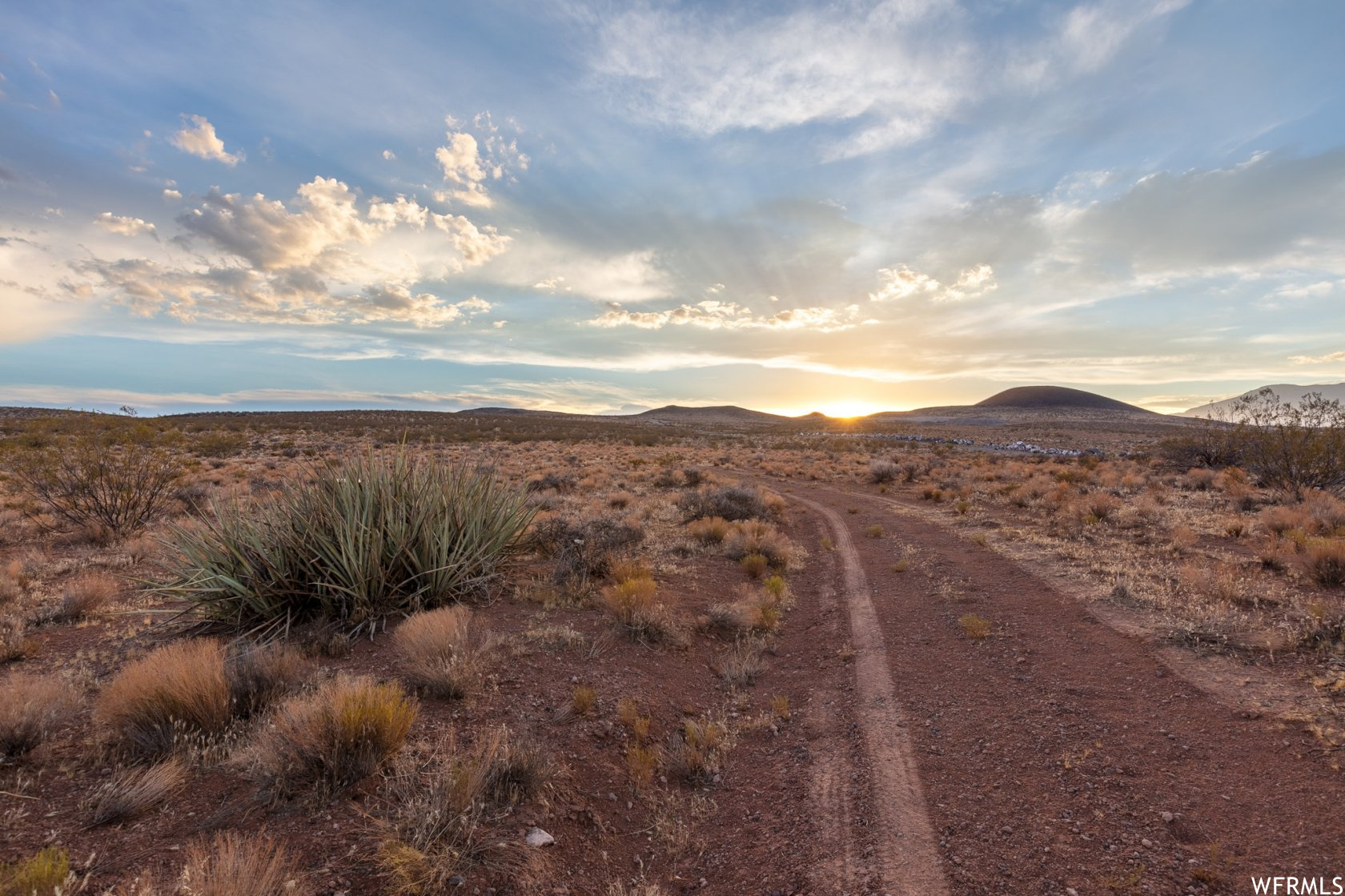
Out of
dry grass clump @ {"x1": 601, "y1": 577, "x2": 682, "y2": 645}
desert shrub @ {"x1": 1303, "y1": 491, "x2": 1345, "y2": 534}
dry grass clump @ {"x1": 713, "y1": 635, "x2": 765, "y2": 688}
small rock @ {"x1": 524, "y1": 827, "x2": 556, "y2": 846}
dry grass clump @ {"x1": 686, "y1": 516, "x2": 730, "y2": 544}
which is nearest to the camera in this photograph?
small rock @ {"x1": 524, "y1": 827, "x2": 556, "y2": 846}

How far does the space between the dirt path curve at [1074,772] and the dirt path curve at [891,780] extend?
1 cm

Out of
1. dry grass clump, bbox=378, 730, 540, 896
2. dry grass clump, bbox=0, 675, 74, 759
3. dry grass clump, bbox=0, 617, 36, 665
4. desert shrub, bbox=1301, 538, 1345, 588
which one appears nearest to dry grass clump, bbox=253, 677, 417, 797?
dry grass clump, bbox=378, 730, 540, 896

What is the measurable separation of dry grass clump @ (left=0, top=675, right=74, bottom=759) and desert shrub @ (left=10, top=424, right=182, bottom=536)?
999 centimetres

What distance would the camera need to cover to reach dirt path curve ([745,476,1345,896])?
10.9 ft

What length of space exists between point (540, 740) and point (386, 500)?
4.07 meters

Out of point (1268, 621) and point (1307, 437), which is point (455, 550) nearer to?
point (1268, 621)

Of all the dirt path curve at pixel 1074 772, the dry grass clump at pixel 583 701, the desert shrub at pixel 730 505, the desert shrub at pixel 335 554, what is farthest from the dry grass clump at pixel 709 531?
the dry grass clump at pixel 583 701

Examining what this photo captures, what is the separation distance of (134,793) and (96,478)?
12.4m

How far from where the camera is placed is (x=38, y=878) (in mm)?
2492

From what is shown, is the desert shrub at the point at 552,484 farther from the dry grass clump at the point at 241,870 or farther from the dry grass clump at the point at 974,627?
the dry grass clump at the point at 241,870

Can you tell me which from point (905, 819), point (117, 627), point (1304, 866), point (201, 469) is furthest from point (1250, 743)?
point (201, 469)

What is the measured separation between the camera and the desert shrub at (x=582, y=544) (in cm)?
864

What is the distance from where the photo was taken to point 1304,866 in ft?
10.4
